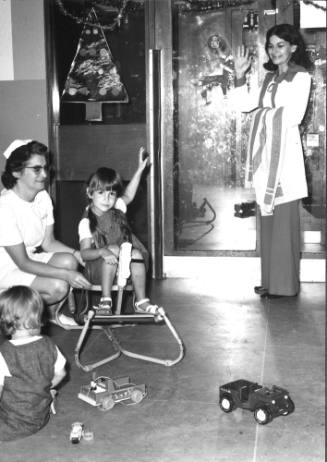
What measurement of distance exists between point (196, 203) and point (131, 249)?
1.95 metres

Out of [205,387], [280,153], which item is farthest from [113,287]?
[280,153]

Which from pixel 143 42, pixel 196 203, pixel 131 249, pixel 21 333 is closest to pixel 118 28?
pixel 143 42

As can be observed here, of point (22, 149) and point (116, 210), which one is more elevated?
point (22, 149)

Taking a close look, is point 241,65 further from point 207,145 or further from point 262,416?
point 262,416

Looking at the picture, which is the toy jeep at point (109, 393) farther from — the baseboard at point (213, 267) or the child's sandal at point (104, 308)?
the baseboard at point (213, 267)

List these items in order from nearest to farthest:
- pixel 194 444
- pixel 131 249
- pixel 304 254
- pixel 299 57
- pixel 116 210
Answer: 1. pixel 194 444
2. pixel 131 249
3. pixel 116 210
4. pixel 299 57
5. pixel 304 254

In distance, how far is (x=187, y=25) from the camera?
533 cm

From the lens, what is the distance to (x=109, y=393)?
9.82 feet

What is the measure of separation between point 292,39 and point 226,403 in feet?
8.40

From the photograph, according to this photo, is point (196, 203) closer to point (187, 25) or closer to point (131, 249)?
point (187, 25)

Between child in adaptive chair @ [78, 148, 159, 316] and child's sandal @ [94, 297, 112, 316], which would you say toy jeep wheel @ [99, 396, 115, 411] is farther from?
child in adaptive chair @ [78, 148, 159, 316]

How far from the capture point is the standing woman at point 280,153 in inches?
180

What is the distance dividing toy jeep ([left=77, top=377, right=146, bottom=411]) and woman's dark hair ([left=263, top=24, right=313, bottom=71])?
2498 millimetres

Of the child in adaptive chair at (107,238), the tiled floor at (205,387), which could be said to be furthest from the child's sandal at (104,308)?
the tiled floor at (205,387)
